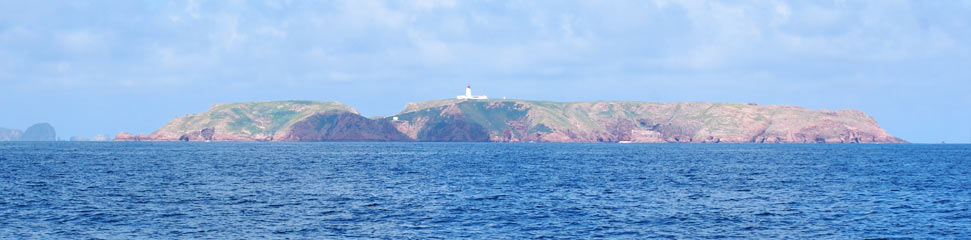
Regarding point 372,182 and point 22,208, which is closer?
point 22,208

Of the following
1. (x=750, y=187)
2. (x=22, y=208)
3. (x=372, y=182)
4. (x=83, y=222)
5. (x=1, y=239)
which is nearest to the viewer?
(x=1, y=239)

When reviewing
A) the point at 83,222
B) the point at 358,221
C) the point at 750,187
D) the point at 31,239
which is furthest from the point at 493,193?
the point at 31,239

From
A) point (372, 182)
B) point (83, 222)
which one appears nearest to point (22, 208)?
point (83, 222)

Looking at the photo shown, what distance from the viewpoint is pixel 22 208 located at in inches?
2148

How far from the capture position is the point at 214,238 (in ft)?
139

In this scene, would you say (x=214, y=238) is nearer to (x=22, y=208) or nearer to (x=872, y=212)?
(x=22, y=208)

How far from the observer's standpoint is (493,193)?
68.6 meters

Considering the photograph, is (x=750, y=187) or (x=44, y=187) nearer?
(x=44, y=187)

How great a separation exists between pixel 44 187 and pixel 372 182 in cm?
2949

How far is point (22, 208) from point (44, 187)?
19126 mm

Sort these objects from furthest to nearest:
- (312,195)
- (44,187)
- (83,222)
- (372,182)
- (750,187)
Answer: (372,182) < (750,187) < (44,187) < (312,195) < (83,222)

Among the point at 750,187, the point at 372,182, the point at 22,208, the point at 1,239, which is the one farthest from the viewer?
the point at 372,182

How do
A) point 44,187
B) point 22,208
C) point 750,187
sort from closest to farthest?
point 22,208, point 44,187, point 750,187

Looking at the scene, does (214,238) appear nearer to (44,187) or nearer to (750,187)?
(44,187)
